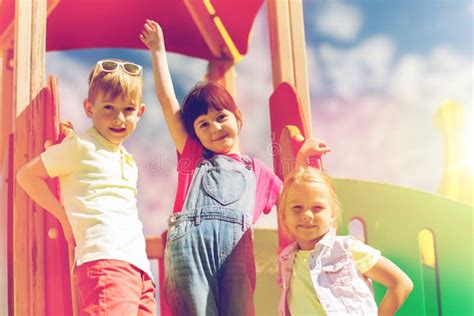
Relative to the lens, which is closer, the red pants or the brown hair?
the red pants

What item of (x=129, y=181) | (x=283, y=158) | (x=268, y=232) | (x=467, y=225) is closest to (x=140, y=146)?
(x=129, y=181)

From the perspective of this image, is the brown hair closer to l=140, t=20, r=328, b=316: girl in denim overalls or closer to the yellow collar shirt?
l=140, t=20, r=328, b=316: girl in denim overalls

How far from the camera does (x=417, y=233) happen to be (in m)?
1.87

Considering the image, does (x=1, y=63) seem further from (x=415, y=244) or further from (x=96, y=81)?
(x=415, y=244)

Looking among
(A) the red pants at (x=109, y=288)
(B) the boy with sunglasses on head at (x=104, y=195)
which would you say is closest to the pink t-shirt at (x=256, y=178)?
(B) the boy with sunglasses on head at (x=104, y=195)

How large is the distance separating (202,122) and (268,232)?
64 centimetres

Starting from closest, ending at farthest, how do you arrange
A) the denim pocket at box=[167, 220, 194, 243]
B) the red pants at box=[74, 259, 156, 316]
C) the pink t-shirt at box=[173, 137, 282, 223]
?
the red pants at box=[74, 259, 156, 316] → the denim pocket at box=[167, 220, 194, 243] → the pink t-shirt at box=[173, 137, 282, 223]

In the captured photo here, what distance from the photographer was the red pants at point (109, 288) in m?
1.38

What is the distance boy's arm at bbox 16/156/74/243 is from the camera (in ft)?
4.96

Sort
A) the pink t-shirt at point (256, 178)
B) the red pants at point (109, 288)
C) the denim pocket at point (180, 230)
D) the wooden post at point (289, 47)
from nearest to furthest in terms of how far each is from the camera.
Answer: the red pants at point (109, 288)
the denim pocket at point (180, 230)
the pink t-shirt at point (256, 178)
the wooden post at point (289, 47)

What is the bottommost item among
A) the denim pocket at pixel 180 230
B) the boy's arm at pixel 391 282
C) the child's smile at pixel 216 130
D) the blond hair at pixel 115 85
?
the boy's arm at pixel 391 282

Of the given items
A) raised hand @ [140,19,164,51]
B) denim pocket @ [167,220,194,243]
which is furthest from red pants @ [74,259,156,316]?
raised hand @ [140,19,164,51]

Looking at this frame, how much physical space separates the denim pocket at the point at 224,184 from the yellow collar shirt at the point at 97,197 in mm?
174

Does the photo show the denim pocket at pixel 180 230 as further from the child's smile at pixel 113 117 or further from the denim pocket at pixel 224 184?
the child's smile at pixel 113 117
